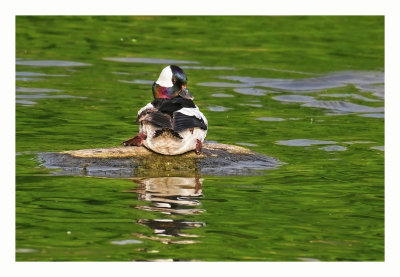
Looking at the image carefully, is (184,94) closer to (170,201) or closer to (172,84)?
(172,84)

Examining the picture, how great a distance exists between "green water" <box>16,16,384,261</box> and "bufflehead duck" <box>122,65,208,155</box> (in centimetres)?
58

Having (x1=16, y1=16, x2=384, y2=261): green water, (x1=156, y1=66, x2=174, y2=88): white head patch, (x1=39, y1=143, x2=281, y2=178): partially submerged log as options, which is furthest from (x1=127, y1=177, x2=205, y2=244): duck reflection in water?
(x1=156, y1=66, x2=174, y2=88): white head patch

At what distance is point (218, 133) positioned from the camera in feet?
49.9

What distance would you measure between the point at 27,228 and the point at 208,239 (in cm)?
172

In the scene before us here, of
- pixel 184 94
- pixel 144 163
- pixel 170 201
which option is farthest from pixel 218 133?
pixel 170 201

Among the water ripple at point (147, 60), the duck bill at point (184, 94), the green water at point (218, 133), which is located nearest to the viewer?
the green water at point (218, 133)

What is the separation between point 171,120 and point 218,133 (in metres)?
3.40

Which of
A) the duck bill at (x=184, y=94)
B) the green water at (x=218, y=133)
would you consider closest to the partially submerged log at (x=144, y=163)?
the green water at (x=218, y=133)

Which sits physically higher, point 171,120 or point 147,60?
Answer: point 147,60

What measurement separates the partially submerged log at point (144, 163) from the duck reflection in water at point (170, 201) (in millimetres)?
323

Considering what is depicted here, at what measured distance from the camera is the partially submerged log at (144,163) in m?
11.8

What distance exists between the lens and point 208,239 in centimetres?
930

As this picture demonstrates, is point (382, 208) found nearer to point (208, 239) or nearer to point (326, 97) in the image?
point (208, 239)

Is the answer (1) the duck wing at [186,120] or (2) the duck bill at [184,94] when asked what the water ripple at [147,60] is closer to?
(2) the duck bill at [184,94]
